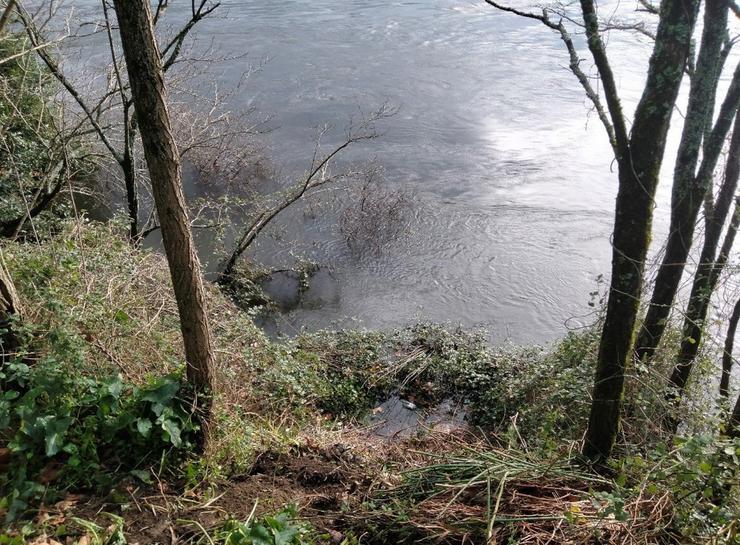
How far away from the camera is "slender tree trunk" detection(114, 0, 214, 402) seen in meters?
3.26

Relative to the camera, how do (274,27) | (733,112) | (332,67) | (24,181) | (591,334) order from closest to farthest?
(733,112), (591,334), (24,181), (332,67), (274,27)

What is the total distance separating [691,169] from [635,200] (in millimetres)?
2449

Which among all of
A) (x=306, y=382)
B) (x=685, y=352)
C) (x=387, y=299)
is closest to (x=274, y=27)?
(x=387, y=299)

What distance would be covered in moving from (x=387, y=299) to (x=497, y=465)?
7.32m

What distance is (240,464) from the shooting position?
4277 millimetres

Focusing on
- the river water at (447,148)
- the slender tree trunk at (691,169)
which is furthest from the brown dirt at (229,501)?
the river water at (447,148)

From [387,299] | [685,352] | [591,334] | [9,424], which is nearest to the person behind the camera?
[9,424]

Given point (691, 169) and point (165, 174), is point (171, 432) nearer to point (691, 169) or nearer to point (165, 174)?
point (165, 174)

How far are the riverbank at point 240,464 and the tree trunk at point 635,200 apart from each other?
0.36 m

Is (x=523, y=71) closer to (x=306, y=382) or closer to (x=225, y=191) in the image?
(x=225, y=191)

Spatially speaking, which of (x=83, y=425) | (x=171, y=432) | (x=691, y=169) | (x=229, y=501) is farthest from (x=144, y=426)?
(x=691, y=169)

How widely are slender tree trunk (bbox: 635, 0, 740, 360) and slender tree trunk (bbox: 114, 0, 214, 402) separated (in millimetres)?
3707

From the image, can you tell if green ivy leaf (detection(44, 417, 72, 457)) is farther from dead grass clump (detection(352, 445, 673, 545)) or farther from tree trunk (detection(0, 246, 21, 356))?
dead grass clump (detection(352, 445, 673, 545))

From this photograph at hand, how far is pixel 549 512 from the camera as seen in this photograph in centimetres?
332
